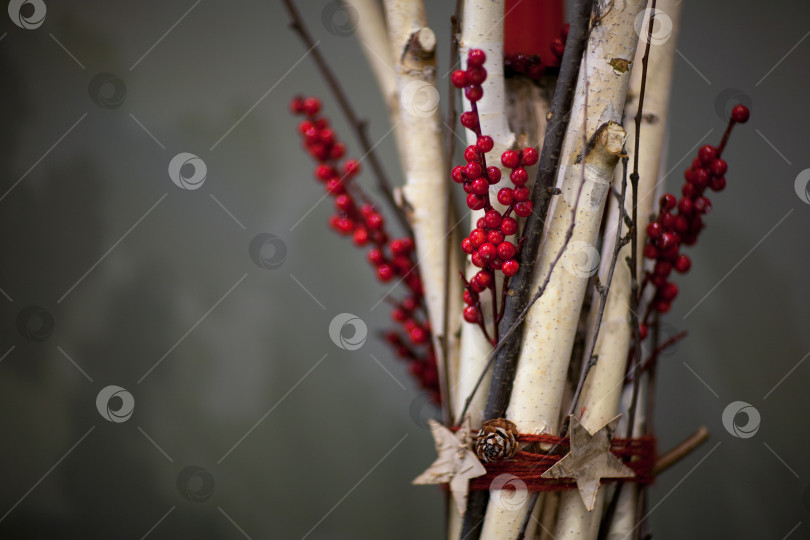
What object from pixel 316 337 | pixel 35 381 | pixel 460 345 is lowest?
pixel 35 381

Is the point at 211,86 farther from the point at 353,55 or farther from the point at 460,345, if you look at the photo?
the point at 460,345

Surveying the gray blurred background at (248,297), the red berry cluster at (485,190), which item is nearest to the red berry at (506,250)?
the red berry cluster at (485,190)

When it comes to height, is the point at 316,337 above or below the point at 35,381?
above

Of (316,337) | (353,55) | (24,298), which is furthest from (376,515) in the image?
(353,55)

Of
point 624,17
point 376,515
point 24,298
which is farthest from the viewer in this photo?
point 376,515

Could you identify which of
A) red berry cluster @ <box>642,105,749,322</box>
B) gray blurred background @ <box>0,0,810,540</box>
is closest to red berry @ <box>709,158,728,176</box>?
red berry cluster @ <box>642,105,749,322</box>

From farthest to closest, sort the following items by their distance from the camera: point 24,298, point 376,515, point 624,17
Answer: point 376,515 < point 24,298 < point 624,17

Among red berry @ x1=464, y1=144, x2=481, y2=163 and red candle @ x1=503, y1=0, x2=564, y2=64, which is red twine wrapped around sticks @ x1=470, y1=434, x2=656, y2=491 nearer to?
red berry @ x1=464, y1=144, x2=481, y2=163

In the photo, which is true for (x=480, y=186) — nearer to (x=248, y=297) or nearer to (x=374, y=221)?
(x=374, y=221)
